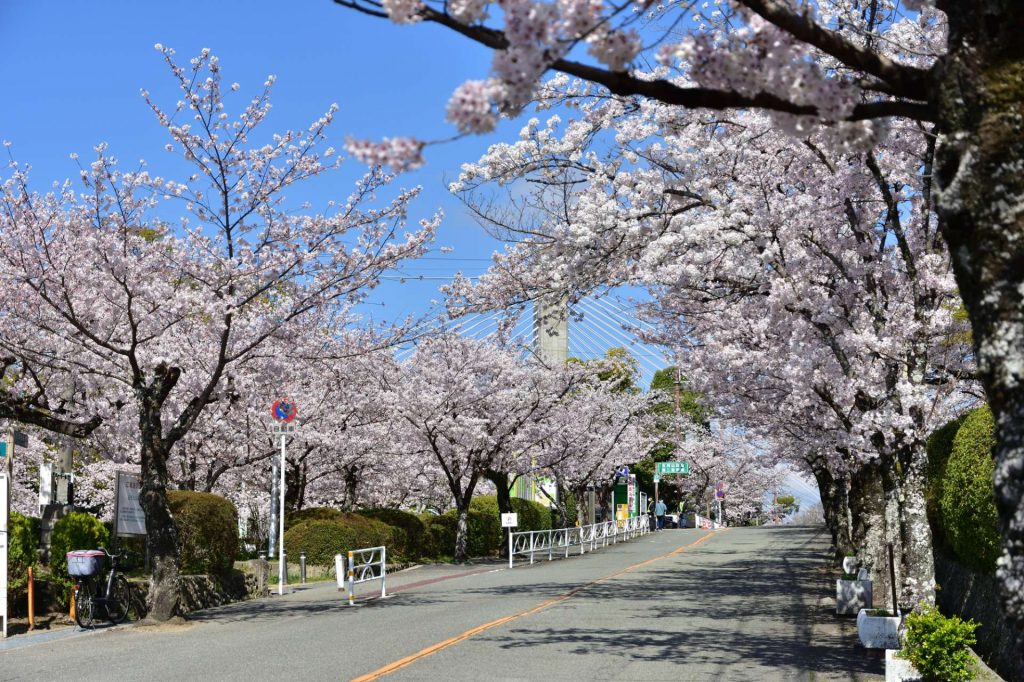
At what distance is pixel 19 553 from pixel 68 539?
46.9 inches

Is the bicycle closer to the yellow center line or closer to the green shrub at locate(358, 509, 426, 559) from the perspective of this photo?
the yellow center line

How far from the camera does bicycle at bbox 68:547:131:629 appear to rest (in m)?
15.5

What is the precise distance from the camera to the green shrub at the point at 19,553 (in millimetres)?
15656

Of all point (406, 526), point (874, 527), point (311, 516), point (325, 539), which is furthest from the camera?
point (406, 526)

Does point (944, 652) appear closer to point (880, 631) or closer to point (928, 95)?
point (880, 631)

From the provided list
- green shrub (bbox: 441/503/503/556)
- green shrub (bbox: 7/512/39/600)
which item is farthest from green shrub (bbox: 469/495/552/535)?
green shrub (bbox: 7/512/39/600)

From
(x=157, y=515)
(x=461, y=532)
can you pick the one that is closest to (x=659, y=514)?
(x=461, y=532)

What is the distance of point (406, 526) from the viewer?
3378 cm

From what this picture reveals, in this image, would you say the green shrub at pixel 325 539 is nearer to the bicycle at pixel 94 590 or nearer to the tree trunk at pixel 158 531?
the tree trunk at pixel 158 531

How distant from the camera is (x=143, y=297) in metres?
17.8

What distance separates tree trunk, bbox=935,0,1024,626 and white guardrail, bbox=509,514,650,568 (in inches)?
1101

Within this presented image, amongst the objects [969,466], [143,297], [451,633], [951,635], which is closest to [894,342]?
[969,466]

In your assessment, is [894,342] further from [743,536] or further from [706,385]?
[743,536]

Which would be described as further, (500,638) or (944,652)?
(500,638)
